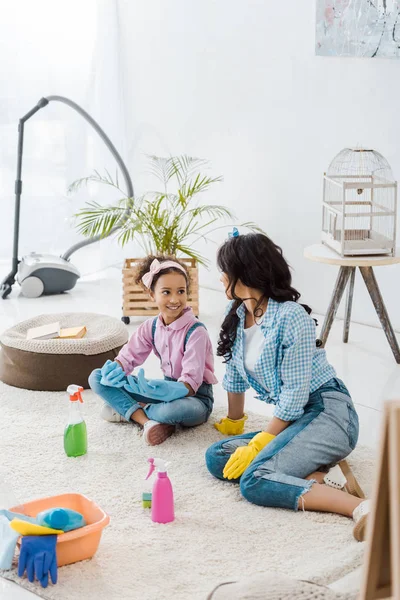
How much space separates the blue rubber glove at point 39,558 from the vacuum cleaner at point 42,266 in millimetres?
A: 3003

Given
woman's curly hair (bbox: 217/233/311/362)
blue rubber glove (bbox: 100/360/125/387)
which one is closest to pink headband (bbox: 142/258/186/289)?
blue rubber glove (bbox: 100/360/125/387)

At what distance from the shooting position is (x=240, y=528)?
2221 mm

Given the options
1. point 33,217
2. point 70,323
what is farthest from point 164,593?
point 33,217

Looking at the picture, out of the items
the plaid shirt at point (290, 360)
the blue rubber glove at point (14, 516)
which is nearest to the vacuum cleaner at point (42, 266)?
the plaid shirt at point (290, 360)

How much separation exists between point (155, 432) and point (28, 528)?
0.85m

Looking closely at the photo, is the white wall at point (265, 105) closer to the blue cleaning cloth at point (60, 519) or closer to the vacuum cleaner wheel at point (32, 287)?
the vacuum cleaner wheel at point (32, 287)

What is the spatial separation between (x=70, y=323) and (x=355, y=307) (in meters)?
1.48

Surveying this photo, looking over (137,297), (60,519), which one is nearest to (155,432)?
(60,519)

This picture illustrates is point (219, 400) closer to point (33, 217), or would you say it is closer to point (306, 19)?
point (306, 19)

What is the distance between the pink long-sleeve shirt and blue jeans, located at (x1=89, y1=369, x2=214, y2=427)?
0.05 meters

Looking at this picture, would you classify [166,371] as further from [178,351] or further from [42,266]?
[42,266]

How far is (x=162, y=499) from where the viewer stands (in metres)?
2.23

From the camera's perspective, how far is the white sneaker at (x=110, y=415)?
2.96 metres

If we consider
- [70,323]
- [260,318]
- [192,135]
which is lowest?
[70,323]
